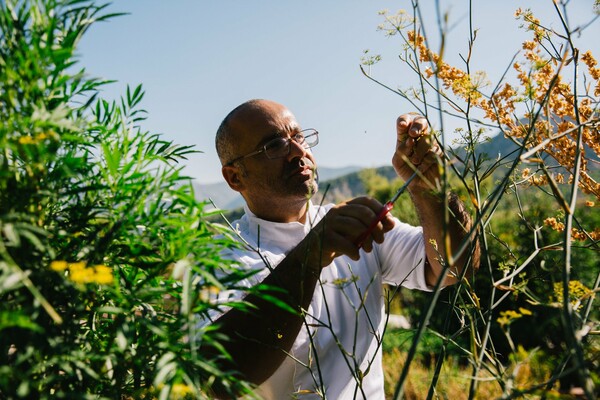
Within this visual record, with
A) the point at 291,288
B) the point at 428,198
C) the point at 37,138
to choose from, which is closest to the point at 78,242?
the point at 37,138

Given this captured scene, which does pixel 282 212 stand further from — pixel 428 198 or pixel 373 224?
pixel 373 224

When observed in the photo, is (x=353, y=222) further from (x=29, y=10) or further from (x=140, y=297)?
(x=29, y=10)

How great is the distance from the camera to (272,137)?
2584mm

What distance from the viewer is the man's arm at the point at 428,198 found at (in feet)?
5.73

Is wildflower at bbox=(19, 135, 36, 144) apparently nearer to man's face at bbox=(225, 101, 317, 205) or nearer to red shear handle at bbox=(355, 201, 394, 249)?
red shear handle at bbox=(355, 201, 394, 249)

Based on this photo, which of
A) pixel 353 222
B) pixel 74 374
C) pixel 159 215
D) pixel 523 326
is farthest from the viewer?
pixel 523 326

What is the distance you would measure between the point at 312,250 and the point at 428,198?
2.81ft

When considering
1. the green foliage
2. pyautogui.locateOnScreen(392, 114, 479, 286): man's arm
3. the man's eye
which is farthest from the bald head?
the green foliage

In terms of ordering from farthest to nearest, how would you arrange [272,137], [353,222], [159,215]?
[272,137]
[353,222]
[159,215]

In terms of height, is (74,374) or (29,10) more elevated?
(29,10)

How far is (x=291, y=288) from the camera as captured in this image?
1.39 meters

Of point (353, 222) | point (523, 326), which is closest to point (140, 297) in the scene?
point (353, 222)

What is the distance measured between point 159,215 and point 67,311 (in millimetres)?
215

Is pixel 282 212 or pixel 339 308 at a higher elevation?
pixel 282 212
